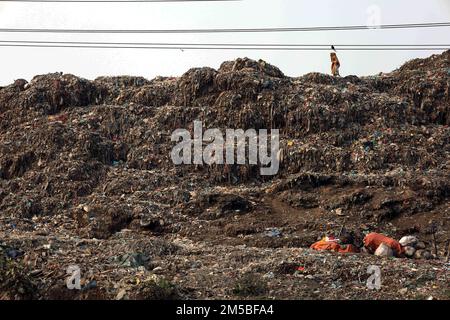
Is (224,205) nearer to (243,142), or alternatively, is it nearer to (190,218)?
(190,218)

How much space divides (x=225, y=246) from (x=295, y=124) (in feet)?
14.2

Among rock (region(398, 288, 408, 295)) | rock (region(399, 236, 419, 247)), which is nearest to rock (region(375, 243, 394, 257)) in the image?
rock (region(399, 236, 419, 247))

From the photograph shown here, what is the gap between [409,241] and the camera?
9594 millimetres

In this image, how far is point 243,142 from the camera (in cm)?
1296

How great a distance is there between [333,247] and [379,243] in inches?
24.8

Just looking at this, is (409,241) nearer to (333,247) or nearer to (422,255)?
(422,255)

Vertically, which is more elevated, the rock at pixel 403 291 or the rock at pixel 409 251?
the rock at pixel 409 251

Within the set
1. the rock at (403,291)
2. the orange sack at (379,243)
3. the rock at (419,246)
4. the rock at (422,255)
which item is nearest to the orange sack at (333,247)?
the orange sack at (379,243)

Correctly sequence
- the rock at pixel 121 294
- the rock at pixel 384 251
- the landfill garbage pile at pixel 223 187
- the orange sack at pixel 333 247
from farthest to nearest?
the orange sack at pixel 333 247 → the rock at pixel 384 251 → the landfill garbage pile at pixel 223 187 → the rock at pixel 121 294

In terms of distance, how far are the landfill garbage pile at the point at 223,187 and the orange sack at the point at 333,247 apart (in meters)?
0.37

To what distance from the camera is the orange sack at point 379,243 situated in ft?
30.2

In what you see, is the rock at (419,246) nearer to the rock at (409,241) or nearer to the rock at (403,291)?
the rock at (409,241)

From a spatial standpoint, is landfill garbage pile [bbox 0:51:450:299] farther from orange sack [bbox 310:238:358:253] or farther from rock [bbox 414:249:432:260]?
orange sack [bbox 310:238:358:253]

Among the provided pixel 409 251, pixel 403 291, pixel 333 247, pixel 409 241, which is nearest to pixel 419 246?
pixel 409 241
